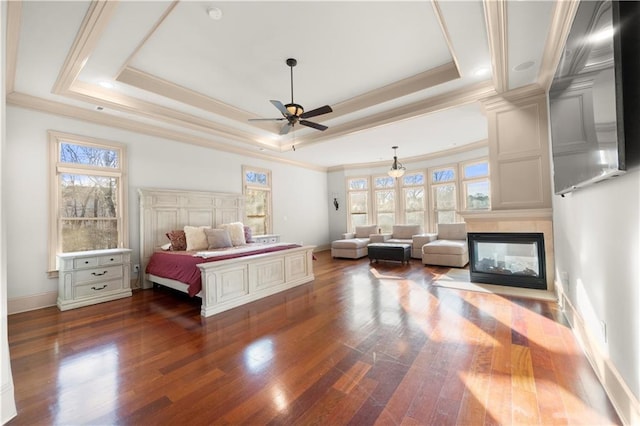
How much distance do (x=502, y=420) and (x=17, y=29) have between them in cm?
Result: 480

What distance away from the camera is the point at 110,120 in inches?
171

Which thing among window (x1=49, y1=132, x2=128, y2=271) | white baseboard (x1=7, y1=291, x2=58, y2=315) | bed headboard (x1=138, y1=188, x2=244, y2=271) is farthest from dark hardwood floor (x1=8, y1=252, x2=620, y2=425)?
bed headboard (x1=138, y1=188, x2=244, y2=271)

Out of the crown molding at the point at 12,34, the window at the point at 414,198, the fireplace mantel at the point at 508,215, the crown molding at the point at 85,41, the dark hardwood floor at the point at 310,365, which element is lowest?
the dark hardwood floor at the point at 310,365

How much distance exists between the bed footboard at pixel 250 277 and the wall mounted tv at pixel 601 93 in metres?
3.61

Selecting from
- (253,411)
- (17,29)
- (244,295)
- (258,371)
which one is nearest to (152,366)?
(258,371)

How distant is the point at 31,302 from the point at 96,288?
0.73 m

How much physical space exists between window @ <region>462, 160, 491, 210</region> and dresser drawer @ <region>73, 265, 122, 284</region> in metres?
7.96

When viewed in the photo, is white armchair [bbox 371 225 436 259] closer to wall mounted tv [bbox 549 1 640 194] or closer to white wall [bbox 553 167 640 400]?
white wall [bbox 553 167 640 400]

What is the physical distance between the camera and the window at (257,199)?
6.68 meters

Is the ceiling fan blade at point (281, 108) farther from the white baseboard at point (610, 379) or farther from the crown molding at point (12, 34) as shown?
the white baseboard at point (610, 379)

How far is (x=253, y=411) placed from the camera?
160 centimetres

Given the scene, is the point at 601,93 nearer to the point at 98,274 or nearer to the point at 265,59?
the point at 265,59

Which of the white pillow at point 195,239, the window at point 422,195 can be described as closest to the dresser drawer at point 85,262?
the white pillow at point 195,239

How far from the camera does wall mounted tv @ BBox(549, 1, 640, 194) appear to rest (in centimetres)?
120
